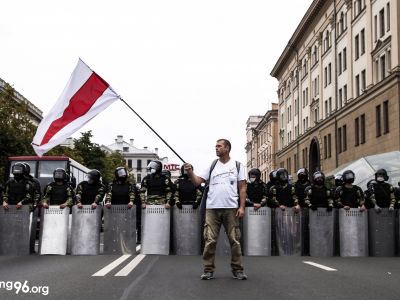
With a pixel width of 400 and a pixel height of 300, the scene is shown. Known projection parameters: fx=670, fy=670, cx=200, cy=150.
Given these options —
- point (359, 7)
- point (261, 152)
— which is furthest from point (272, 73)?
point (359, 7)

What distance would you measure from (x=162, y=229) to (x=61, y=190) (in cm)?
225

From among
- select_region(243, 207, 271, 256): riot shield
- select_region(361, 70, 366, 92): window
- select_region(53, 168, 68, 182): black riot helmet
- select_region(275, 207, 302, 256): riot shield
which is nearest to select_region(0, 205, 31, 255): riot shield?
select_region(53, 168, 68, 182): black riot helmet

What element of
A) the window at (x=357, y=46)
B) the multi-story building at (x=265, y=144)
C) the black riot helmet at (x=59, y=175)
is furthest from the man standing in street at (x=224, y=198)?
the multi-story building at (x=265, y=144)

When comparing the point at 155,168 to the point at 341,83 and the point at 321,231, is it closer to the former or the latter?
the point at 321,231

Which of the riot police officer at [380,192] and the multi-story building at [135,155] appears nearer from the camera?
the riot police officer at [380,192]

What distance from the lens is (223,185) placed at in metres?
8.64

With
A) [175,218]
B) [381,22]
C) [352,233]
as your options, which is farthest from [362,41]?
[175,218]

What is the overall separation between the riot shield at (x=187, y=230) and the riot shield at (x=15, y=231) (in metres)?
2.91

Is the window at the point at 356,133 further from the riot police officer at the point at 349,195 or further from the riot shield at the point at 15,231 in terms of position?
the riot shield at the point at 15,231

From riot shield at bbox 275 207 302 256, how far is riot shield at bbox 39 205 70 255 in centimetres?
420

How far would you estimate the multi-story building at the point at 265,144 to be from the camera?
9384 centimetres

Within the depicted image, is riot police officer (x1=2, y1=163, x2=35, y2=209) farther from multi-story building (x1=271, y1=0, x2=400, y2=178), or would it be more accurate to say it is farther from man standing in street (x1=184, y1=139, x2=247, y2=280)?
multi-story building (x1=271, y1=0, x2=400, y2=178)

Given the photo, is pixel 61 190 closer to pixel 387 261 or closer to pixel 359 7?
pixel 387 261

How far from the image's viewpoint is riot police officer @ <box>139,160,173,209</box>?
526 inches
